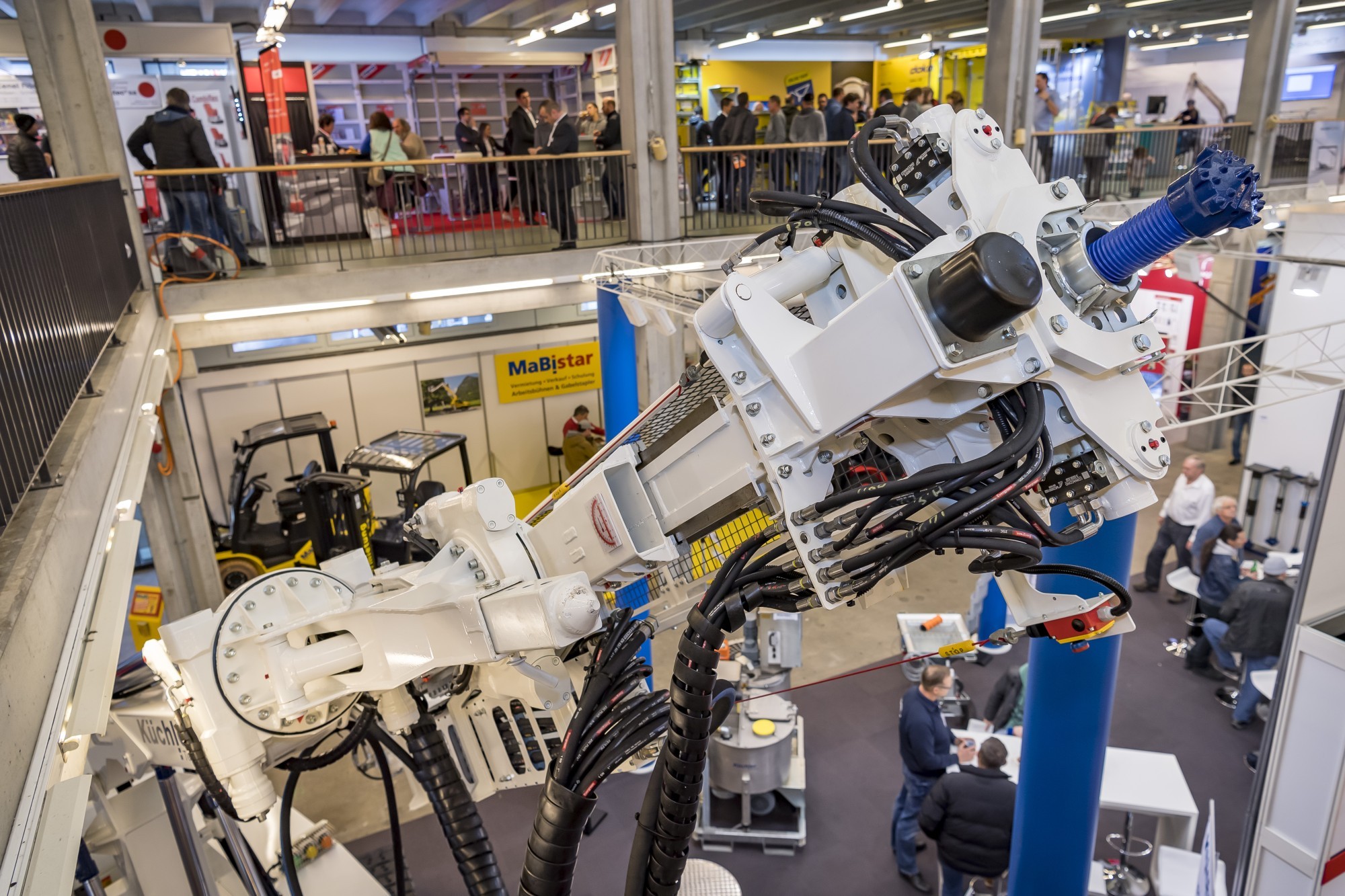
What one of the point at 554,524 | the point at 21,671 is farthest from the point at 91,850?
the point at 554,524

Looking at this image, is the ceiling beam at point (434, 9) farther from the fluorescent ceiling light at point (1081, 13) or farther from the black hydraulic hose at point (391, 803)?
the black hydraulic hose at point (391, 803)

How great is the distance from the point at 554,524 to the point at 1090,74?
23.7 meters

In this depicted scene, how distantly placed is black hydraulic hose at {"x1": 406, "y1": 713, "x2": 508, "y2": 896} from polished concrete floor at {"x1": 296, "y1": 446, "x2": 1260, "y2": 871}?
351 cm

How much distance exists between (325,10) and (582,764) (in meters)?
16.5

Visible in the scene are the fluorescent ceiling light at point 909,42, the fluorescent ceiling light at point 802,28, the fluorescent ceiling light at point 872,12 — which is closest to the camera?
the fluorescent ceiling light at point 872,12

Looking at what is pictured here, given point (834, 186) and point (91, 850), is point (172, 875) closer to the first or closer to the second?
point (91, 850)

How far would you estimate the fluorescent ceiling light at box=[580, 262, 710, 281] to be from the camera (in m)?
7.62

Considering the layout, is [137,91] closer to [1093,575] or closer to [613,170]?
[613,170]

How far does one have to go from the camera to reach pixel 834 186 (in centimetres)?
1213

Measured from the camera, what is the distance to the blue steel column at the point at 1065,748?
491cm

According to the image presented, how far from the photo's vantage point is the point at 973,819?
5492 mm

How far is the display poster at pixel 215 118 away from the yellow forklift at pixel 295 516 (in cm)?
383

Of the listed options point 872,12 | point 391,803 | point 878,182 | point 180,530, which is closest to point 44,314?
point 391,803

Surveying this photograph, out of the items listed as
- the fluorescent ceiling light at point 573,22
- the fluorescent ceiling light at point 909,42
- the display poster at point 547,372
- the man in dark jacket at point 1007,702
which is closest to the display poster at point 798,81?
the fluorescent ceiling light at point 909,42
